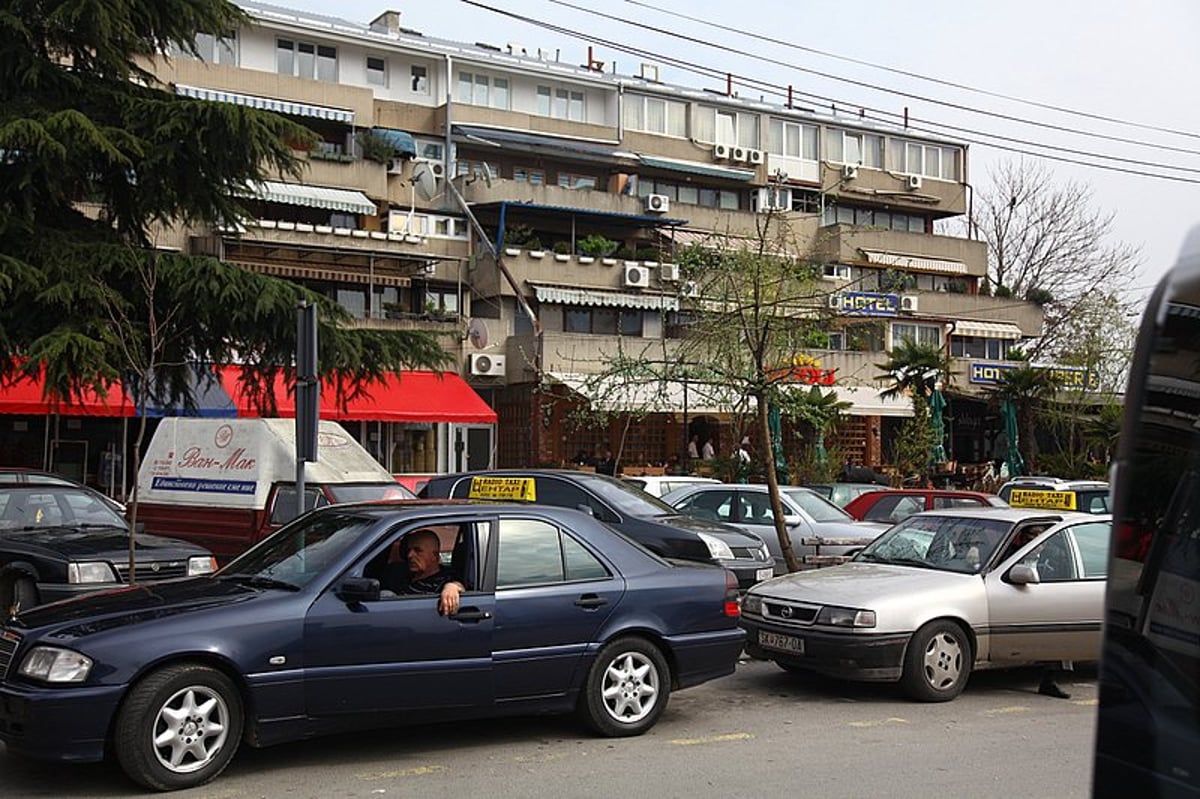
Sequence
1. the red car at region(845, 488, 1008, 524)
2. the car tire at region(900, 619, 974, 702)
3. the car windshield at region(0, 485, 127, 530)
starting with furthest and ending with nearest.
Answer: the red car at region(845, 488, 1008, 524)
the car windshield at region(0, 485, 127, 530)
the car tire at region(900, 619, 974, 702)

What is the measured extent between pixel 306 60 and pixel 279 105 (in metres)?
3.87

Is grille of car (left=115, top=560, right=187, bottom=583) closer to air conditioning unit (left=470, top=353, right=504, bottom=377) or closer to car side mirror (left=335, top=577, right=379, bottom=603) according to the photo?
car side mirror (left=335, top=577, right=379, bottom=603)

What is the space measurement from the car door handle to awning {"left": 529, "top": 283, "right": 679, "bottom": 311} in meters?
30.1

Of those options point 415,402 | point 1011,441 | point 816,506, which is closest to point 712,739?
point 816,506

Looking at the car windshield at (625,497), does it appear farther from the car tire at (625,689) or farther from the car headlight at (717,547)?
the car tire at (625,689)

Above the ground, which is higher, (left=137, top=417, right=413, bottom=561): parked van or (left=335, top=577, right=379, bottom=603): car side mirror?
(left=137, top=417, right=413, bottom=561): parked van

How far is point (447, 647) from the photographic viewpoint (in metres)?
7.46

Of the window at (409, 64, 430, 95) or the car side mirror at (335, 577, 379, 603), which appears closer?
the car side mirror at (335, 577, 379, 603)

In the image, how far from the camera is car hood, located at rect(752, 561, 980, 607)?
9.52 meters

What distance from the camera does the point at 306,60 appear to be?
41062 mm

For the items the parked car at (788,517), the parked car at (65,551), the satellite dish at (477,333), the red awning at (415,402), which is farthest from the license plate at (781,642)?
the satellite dish at (477,333)

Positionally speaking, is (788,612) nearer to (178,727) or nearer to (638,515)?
(638,515)

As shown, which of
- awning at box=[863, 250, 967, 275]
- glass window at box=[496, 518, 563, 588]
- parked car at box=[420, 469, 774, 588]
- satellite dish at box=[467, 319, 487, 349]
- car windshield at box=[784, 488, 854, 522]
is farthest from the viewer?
awning at box=[863, 250, 967, 275]

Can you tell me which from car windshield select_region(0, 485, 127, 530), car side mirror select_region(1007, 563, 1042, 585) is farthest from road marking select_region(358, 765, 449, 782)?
car windshield select_region(0, 485, 127, 530)
